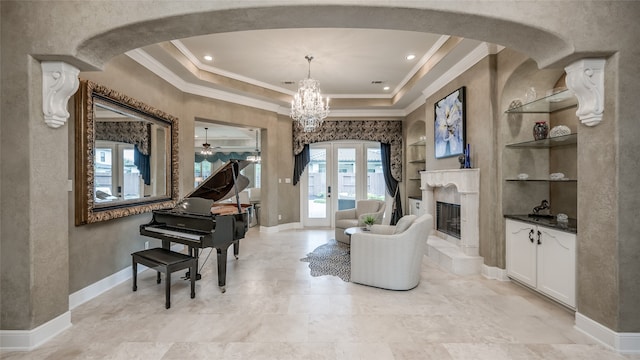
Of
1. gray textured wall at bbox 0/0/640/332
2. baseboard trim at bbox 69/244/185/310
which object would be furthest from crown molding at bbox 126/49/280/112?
baseboard trim at bbox 69/244/185/310

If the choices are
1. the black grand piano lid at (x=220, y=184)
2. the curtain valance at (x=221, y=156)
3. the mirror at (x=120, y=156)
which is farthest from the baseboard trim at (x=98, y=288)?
the curtain valance at (x=221, y=156)

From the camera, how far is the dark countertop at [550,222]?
2667mm

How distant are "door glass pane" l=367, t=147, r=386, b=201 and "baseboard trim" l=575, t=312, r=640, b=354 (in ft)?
17.6

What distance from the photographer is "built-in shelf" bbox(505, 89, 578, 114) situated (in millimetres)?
3099

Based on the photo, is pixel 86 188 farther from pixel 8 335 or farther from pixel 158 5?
pixel 158 5

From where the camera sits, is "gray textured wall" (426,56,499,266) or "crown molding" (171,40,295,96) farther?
"crown molding" (171,40,295,96)

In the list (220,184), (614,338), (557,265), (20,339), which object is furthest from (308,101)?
(614,338)

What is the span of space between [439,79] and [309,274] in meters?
3.86

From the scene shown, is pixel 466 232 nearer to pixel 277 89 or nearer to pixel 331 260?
pixel 331 260

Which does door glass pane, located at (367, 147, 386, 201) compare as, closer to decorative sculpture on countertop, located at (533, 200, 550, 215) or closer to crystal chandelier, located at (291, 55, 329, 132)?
crystal chandelier, located at (291, 55, 329, 132)

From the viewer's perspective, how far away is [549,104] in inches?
133

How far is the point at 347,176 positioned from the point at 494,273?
176 inches

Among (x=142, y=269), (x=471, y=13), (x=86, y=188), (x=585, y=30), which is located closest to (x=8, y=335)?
(x=86, y=188)

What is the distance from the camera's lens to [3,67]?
2164 mm
